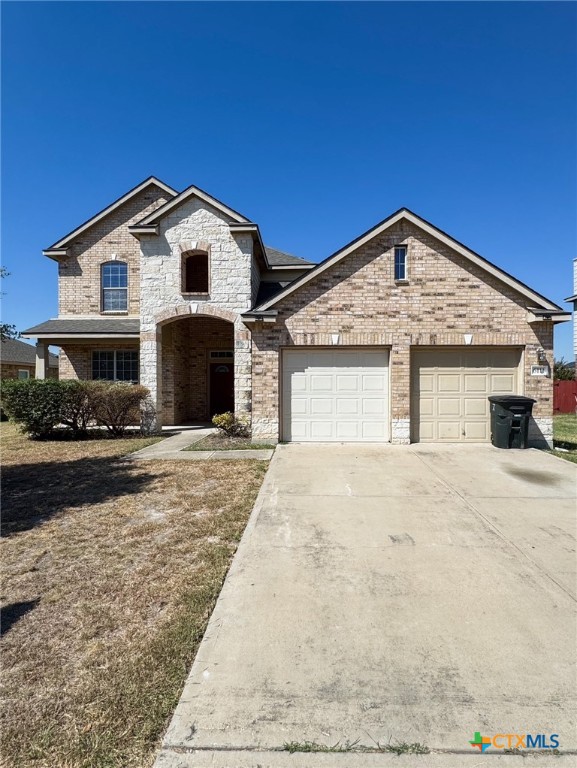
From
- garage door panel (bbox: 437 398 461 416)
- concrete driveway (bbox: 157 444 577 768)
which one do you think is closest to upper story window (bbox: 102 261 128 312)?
garage door panel (bbox: 437 398 461 416)

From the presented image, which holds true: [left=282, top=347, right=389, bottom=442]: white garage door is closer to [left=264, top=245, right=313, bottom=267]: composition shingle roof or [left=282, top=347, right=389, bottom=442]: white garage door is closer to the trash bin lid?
the trash bin lid

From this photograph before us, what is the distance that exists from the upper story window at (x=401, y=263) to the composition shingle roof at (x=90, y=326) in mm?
9531

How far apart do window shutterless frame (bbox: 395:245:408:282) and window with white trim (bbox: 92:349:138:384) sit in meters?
10.8

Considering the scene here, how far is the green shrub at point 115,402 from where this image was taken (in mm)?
12047

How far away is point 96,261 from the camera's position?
15.8 meters

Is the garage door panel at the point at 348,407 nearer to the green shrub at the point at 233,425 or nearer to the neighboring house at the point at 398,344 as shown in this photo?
the neighboring house at the point at 398,344

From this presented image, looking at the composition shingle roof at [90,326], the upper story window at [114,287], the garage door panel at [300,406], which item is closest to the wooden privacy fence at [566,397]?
the garage door panel at [300,406]

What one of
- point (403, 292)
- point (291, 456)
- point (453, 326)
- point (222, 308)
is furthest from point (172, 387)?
point (453, 326)

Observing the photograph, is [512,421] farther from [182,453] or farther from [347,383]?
[182,453]

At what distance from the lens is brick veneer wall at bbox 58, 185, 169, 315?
15.8 metres

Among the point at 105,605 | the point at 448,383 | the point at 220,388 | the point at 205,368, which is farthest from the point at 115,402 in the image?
the point at 448,383

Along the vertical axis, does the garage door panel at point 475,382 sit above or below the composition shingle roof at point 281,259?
below

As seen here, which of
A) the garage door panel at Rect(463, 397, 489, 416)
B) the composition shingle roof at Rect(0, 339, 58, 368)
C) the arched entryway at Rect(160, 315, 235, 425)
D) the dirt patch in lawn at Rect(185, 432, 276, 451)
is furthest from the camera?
the composition shingle roof at Rect(0, 339, 58, 368)

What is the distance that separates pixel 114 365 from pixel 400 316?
11605mm
